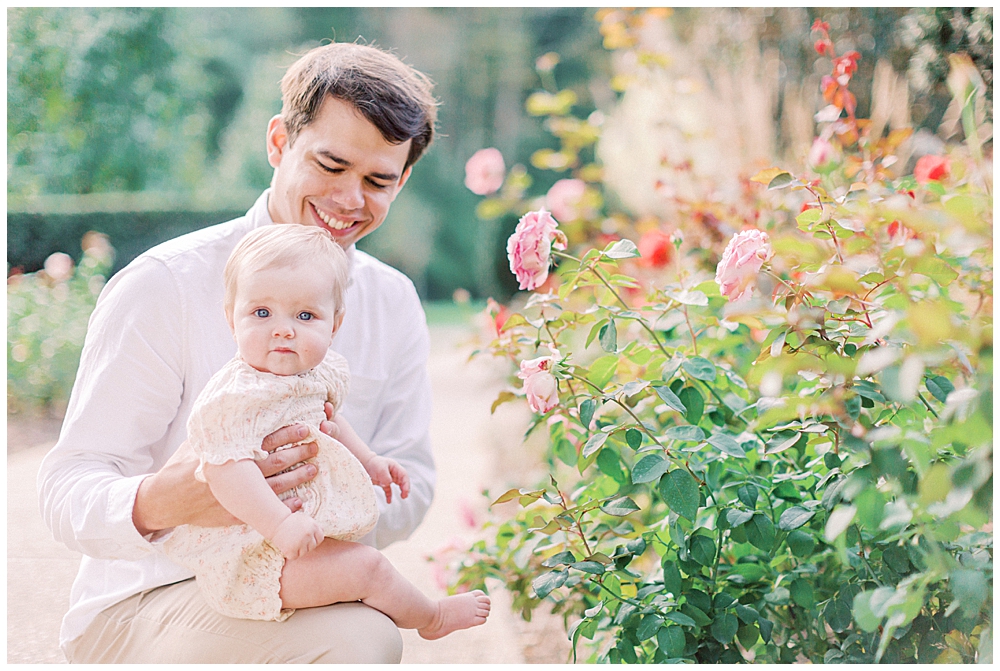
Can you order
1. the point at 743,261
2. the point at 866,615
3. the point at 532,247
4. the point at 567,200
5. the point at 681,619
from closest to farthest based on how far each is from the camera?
1. the point at 866,615
2. the point at 743,261
3. the point at 681,619
4. the point at 532,247
5. the point at 567,200

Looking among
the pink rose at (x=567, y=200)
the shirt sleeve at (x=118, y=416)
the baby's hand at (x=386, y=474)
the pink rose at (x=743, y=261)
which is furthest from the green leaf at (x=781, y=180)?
the pink rose at (x=567, y=200)

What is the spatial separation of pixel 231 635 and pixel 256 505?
278 mm

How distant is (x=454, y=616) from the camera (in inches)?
53.2

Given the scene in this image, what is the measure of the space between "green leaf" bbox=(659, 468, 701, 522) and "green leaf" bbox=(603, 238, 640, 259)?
0.35m

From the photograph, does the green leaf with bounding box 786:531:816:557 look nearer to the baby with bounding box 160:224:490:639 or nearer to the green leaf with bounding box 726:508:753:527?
the green leaf with bounding box 726:508:753:527

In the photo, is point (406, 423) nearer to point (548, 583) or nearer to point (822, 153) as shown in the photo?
point (548, 583)

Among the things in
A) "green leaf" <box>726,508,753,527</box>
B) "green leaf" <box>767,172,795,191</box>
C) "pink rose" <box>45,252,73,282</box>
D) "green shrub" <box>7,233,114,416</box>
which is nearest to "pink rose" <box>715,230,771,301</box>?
"green leaf" <box>767,172,795,191</box>

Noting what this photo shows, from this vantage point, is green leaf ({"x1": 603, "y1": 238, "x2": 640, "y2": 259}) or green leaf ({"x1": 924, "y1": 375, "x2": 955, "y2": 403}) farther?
green leaf ({"x1": 603, "y1": 238, "x2": 640, "y2": 259})

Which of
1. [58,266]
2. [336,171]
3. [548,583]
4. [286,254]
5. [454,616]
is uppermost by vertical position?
[336,171]

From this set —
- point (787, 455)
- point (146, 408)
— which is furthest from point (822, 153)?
point (146, 408)

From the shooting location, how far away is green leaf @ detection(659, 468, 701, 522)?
1154 mm

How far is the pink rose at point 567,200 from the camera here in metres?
2.93

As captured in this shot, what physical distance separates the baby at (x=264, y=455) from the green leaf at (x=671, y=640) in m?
0.37

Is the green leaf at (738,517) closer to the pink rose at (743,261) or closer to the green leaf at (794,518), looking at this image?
the green leaf at (794,518)
